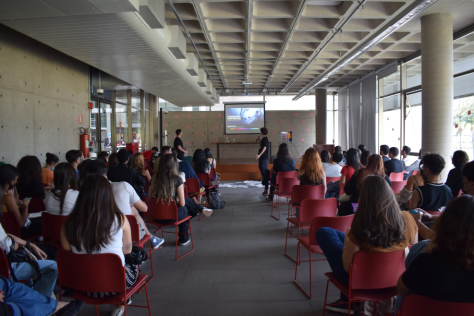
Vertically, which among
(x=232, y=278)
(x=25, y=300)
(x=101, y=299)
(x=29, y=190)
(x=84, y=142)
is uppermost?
(x=84, y=142)

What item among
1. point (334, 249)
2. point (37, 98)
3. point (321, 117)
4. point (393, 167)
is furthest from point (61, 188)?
point (321, 117)

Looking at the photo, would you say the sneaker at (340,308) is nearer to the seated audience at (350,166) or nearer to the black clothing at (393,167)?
the seated audience at (350,166)

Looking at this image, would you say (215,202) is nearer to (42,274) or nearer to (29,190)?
(29,190)

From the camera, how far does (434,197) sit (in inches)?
109

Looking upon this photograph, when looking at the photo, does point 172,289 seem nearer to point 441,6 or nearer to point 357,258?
point 357,258

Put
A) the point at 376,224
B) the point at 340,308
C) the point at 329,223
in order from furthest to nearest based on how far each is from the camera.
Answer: the point at 329,223
the point at 340,308
the point at 376,224

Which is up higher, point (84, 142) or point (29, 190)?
point (84, 142)

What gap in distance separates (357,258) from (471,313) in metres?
0.62

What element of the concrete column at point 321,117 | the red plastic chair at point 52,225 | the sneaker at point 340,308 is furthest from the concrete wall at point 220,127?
the sneaker at point 340,308

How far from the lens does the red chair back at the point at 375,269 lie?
1812 mm

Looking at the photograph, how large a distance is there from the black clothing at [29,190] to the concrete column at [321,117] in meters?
12.3

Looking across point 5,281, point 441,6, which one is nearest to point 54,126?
point 5,281

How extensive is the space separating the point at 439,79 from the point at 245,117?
9.10 metres

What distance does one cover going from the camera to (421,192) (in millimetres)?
2807
